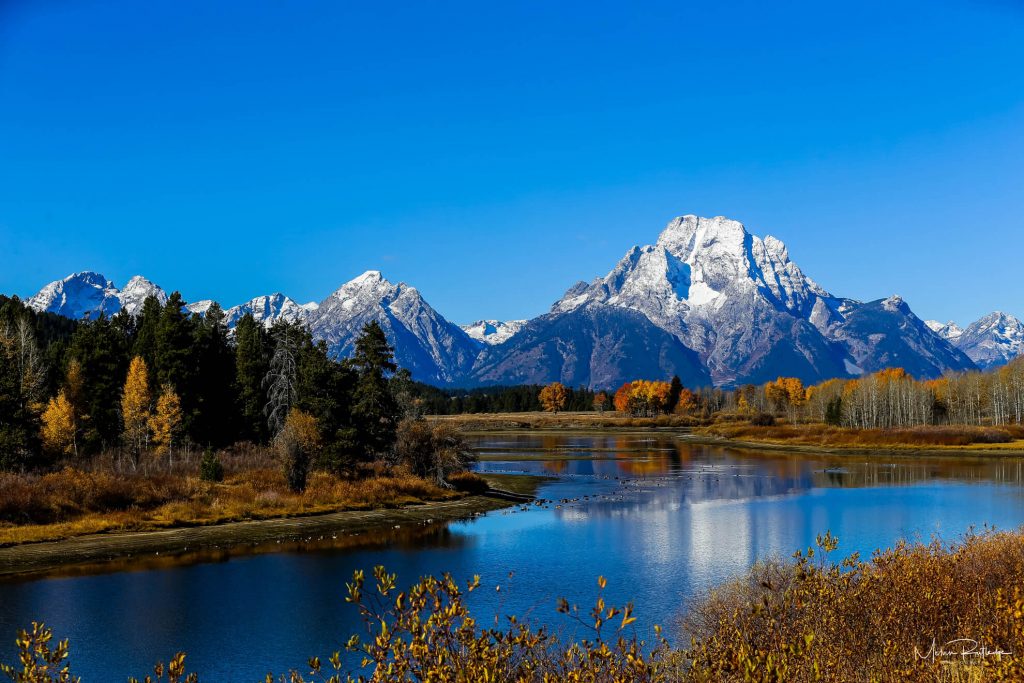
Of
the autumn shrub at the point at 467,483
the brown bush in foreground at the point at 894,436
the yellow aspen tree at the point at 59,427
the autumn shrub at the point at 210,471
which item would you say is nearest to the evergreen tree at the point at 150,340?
the yellow aspen tree at the point at 59,427

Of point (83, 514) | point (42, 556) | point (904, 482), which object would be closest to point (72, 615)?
point (42, 556)

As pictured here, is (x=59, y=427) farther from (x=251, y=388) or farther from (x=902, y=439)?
(x=902, y=439)

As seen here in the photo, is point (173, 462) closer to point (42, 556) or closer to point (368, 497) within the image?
point (368, 497)

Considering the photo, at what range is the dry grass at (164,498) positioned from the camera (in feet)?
165

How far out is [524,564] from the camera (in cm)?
4231

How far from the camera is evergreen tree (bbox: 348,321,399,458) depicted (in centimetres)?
7269

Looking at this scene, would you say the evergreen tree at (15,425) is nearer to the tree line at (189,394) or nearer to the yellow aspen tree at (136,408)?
the tree line at (189,394)

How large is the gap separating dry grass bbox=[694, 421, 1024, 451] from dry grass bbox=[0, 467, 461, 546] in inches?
3979

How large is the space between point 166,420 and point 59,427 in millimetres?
9781

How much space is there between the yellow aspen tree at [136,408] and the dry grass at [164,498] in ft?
42.8

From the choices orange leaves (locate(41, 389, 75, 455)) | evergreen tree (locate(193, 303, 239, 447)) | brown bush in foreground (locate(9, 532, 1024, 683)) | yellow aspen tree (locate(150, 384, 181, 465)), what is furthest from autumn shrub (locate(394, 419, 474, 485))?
brown bush in foreground (locate(9, 532, 1024, 683))

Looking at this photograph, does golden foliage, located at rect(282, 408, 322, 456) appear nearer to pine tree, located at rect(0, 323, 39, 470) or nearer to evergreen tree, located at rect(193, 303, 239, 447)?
pine tree, located at rect(0, 323, 39, 470)

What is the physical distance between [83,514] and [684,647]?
→ 4326 centimetres

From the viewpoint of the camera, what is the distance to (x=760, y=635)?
50.1 feet
